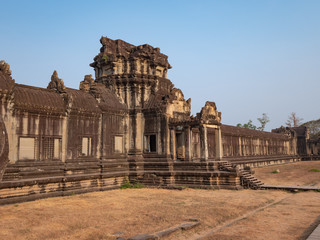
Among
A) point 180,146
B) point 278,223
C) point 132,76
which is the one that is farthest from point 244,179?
point 132,76

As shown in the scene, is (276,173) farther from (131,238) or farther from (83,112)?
(131,238)

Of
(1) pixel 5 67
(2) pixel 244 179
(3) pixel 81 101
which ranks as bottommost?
(2) pixel 244 179

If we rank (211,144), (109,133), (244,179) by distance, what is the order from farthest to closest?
(211,144) < (109,133) < (244,179)

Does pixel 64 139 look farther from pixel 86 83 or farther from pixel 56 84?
pixel 86 83

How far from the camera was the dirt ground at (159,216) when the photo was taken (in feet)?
25.0

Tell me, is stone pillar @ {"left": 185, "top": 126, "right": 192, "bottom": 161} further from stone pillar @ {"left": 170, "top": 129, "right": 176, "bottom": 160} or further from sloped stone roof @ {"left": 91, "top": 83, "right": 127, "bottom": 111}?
sloped stone roof @ {"left": 91, "top": 83, "right": 127, "bottom": 111}

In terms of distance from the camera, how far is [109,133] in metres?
17.6

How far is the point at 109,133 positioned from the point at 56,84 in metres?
4.33

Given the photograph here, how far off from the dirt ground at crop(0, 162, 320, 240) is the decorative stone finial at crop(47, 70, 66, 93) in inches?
237

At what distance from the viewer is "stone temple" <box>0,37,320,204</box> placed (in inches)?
507

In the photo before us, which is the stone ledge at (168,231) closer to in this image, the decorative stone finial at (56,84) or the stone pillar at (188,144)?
the stone pillar at (188,144)

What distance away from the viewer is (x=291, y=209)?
10.6 m

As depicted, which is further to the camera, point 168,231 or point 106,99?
point 106,99

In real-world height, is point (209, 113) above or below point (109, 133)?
above
